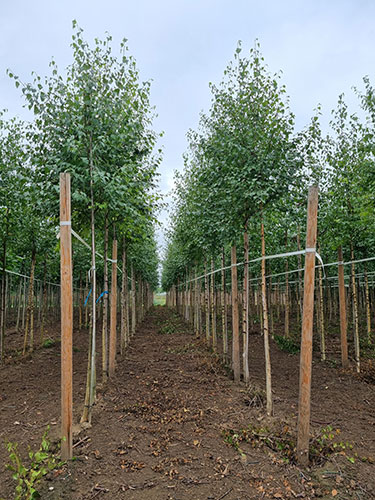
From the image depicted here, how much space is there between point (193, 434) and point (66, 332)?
→ 2220 mm

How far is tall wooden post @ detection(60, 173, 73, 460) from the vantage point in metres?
3.77

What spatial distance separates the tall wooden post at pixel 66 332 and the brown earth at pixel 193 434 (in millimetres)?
320

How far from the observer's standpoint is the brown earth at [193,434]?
344 cm

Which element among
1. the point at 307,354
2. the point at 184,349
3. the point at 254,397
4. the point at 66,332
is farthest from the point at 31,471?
the point at 184,349

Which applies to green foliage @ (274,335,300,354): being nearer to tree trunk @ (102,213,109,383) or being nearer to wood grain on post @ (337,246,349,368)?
wood grain on post @ (337,246,349,368)

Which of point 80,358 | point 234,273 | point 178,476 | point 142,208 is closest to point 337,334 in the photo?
point 234,273

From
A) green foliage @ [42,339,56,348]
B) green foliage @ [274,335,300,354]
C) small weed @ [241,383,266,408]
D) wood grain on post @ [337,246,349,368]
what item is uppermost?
wood grain on post @ [337,246,349,368]

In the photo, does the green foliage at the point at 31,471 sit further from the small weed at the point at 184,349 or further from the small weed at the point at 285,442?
the small weed at the point at 184,349

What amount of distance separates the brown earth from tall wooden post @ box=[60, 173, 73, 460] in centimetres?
32

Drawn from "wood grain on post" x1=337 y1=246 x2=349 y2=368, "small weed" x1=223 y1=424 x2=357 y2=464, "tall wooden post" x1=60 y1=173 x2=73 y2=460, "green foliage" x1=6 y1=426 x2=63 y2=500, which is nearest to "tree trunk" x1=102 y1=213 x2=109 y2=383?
"tall wooden post" x1=60 y1=173 x2=73 y2=460

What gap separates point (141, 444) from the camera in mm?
4297

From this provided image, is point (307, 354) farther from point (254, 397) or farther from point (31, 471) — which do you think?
point (31, 471)

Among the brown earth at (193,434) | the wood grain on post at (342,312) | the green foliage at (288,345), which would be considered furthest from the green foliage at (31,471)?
the green foliage at (288,345)

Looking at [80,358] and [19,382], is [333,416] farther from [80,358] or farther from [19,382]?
[80,358]
